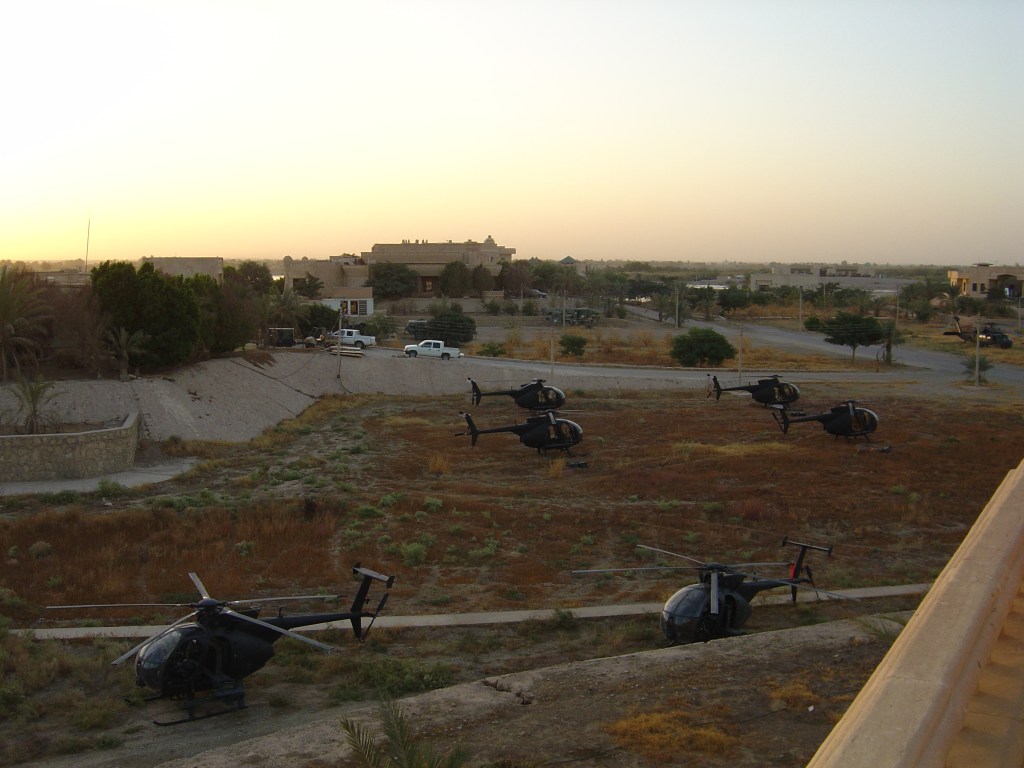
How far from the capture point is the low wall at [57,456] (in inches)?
1283

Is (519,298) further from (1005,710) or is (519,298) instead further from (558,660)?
(1005,710)

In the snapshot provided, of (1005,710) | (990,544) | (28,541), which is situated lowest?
(28,541)

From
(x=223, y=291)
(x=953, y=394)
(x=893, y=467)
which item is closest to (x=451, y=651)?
(x=893, y=467)

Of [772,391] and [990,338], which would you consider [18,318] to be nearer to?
[772,391]

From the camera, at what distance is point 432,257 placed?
127562 millimetres

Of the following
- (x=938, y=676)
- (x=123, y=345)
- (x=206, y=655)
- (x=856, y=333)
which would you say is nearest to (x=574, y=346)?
(x=856, y=333)

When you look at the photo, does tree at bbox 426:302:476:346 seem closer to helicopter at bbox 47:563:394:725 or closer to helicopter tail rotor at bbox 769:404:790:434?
helicopter tail rotor at bbox 769:404:790:434

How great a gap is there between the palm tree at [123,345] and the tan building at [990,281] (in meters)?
127

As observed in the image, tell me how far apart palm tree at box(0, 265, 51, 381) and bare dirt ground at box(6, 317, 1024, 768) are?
632cm

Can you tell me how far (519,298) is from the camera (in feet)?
401

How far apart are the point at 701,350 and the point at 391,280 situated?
5494 cm

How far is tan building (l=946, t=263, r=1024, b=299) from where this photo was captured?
13991 centimetres

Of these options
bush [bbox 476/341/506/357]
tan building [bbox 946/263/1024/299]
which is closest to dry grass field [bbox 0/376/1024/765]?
bush [bbox 476/341/506/357]

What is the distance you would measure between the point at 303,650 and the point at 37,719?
4.72 meters
